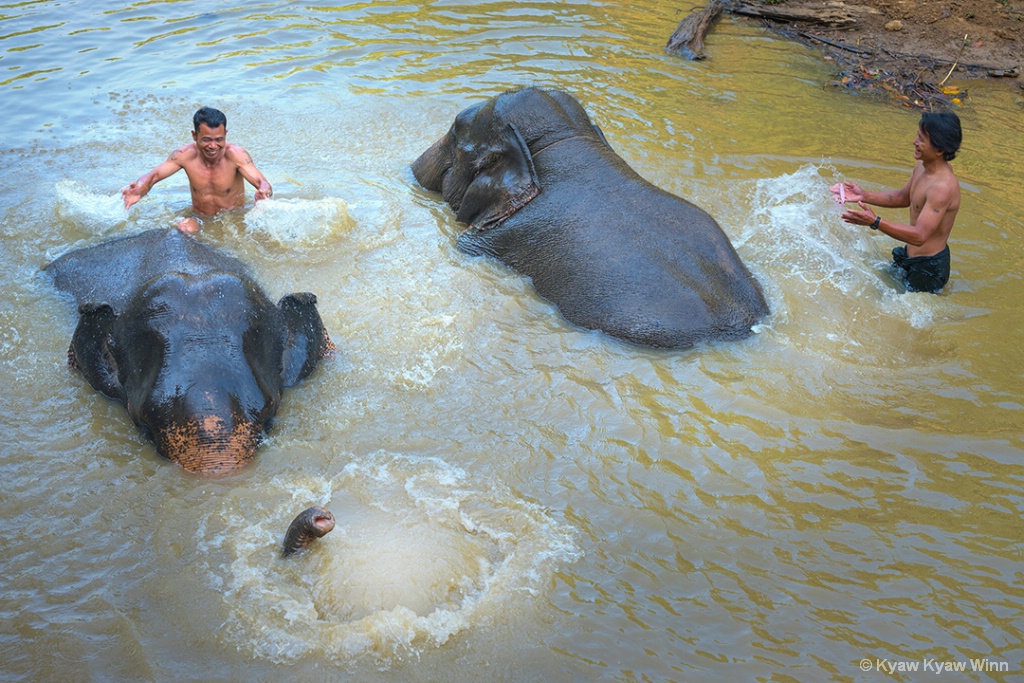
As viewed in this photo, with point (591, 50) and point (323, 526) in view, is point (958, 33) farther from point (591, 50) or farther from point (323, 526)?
point (323, 526)

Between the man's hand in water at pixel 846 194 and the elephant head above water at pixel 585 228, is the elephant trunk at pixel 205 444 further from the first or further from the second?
the man's hand in water at pixel 846 194

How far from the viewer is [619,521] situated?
167 inches

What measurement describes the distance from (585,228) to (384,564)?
277 centimetres

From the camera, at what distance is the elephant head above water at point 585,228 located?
538cm

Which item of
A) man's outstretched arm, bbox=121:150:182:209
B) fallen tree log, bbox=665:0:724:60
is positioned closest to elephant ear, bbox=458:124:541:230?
man's outstretched arm, bbox=121:150:182:209

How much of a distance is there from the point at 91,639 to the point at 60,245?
3922mm

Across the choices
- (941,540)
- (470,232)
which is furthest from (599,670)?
(470,232)

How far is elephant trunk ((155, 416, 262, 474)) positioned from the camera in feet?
13.9

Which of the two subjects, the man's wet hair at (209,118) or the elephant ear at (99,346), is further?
the man's wet hair at (209,118)

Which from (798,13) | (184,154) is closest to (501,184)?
(184,154)

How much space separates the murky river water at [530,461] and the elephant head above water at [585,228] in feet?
0.54

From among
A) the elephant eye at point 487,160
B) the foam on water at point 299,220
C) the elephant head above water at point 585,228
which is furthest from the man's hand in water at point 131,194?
the elephant eye at point 487,160

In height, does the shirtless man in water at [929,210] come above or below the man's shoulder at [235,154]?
above

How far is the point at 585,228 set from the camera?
5.91m
